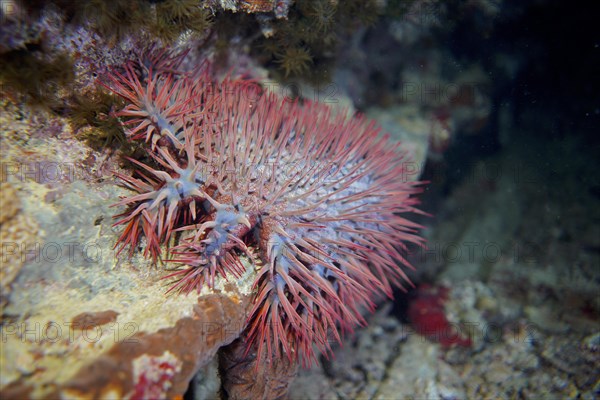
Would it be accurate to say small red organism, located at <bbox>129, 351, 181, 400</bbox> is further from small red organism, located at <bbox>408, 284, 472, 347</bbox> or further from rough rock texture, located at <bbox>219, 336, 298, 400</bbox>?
small red organism, located at <bbox>408, 284, 472, 347</bbox>

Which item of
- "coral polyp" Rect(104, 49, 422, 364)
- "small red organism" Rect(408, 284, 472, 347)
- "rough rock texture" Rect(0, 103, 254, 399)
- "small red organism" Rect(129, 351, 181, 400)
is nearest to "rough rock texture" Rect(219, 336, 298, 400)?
"coral polyp" Rect(104, 49, 422, 364)

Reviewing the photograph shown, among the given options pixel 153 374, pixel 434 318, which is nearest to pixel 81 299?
pixel 153 374

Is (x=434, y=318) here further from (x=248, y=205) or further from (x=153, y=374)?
(x=153, y=374)

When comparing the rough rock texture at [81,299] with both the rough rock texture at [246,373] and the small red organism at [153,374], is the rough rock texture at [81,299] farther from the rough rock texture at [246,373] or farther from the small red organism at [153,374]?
the rough rock texture at [246,373]

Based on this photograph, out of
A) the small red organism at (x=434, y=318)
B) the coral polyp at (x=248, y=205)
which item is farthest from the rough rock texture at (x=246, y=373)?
the small red organism at (x=434, y=318)

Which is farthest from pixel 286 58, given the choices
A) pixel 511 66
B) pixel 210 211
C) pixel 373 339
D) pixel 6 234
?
pixel 511 66
